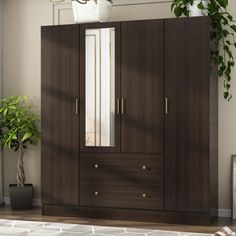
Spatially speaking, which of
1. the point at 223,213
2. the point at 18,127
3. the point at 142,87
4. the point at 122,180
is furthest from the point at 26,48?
the point at 223,213

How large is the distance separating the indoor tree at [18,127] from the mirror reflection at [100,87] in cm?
82

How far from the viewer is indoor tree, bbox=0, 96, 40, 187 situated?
5.07 m

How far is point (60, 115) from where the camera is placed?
471 centimetres

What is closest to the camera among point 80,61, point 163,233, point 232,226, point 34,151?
point 163,233

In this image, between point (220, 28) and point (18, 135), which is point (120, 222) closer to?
point (18, 135)

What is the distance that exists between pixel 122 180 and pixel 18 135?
1.41 metres

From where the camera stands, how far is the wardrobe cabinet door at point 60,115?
184 inches

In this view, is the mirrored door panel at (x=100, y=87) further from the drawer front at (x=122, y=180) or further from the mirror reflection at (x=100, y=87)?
the drawer front at (x=122, y=180)

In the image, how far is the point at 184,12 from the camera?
450 centimetres

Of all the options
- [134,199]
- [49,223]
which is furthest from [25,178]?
[134,199]

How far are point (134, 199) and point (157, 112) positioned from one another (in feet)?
2.71

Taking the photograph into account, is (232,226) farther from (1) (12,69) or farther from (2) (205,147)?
(1) (12,69)

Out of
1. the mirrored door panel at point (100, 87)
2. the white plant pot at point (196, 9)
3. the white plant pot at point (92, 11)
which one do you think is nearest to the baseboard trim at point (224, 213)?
the mirrored door panel at point (100, 87)

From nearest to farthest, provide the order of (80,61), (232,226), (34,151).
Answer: (232,226) → (80,61) → (34,151)
